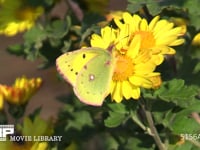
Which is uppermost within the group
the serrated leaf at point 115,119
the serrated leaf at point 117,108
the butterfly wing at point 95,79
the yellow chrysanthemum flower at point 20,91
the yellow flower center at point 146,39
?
the yellow flower center at point 146,39

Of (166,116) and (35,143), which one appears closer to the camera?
(35,143)

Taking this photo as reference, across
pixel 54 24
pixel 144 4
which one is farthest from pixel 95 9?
pixel 144 4

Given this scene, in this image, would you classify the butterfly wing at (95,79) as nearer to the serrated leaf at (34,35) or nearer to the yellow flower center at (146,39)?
the yellow flower center at (146,39)

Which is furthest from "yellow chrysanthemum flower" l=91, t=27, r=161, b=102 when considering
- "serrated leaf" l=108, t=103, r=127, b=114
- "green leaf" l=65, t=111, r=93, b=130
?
"green leaf" l=65, t=111, r=93, b=130

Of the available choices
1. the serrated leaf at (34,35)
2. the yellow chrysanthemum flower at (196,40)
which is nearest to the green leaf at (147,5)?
the yellow chrysanthemum flower at (196,40)

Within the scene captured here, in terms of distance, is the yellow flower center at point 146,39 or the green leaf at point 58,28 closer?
the yellow flower center at point 146,39

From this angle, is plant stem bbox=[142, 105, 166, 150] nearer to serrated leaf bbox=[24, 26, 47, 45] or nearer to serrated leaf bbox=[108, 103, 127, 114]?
serrated leaf bbox=[108, 103, 127, 114]

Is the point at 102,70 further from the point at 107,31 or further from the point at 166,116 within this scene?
the point at 166,116
